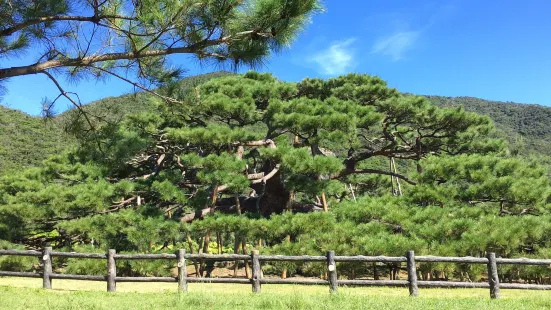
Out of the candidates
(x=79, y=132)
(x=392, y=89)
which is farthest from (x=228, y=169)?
(x=392, y=89)

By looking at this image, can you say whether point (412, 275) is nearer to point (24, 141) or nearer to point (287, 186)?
point (287, 186)

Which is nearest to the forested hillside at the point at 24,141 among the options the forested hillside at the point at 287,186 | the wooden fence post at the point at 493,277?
the forested hillside at the point at 287,186

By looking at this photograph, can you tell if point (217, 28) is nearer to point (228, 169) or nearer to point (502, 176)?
point (228, 169)

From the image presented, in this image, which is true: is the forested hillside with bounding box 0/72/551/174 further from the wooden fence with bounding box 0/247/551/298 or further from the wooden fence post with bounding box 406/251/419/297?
the wooden fence post with bounding box 406/251/419/297

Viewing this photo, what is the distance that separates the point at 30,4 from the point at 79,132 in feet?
5.21

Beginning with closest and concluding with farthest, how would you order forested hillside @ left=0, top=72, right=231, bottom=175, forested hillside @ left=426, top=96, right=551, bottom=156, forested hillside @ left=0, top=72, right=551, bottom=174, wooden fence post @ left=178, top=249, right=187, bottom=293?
forested hillside @ left=0, top=72, right=551, bottom=174
wooden fence post @ left=178, top=249, right=187, bottom=293
forested hillside @ left=0, top=72, right=231, bottom=175
forested hillside @ left=426, top=96, right=551, bottom=156

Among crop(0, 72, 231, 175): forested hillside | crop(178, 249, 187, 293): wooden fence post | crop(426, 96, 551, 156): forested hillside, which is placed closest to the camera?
crop(178, 249, 187, 293): wooden fence post

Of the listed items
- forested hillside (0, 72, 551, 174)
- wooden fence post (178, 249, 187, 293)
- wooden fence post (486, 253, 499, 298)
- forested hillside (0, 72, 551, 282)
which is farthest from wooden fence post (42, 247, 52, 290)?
wooden fence post (486, 253, 499, 298)

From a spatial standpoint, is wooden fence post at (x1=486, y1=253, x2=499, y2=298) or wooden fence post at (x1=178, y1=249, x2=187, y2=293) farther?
wooden fence post at (x1=178, y1=249, x2=187, y2=293)

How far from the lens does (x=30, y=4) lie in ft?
11.7

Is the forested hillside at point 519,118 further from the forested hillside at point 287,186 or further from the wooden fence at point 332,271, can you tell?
the wooden fence at point 332,271

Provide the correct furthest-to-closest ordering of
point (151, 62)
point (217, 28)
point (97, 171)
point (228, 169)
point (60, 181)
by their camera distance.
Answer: point (60, 181) → point (97, 171) → point (228, 169) → point (151, 62) → point (217, 28)

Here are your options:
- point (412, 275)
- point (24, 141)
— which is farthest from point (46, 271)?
point (24, 141)

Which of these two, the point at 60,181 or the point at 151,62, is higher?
the point at 151,62
